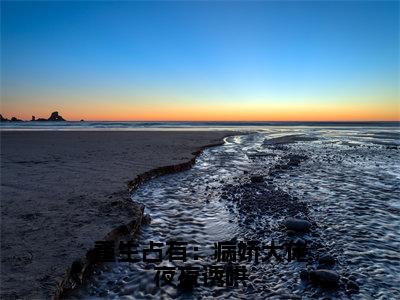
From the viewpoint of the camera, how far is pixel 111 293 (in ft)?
14.3

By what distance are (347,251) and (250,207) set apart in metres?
3.01

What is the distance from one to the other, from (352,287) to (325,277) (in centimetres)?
38

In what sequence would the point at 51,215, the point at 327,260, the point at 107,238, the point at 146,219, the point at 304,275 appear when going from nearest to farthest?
the point at 304,275 → the point at 327,260 → the point at 107,238 → the point at 51,215 → the point at 146,219

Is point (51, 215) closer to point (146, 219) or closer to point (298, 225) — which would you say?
point (146, 219)

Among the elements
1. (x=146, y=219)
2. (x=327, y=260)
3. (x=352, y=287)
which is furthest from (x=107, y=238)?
(x=352, y=287)

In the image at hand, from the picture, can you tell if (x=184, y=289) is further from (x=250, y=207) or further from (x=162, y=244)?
(x=250, y=207)

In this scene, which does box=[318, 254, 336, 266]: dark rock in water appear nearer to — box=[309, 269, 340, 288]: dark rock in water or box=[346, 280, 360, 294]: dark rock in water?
box=[309, 269, 340, 288]: dark rock in water

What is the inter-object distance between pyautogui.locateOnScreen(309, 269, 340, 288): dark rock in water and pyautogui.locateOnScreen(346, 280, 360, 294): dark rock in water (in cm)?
16

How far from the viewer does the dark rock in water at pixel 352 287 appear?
173 inches

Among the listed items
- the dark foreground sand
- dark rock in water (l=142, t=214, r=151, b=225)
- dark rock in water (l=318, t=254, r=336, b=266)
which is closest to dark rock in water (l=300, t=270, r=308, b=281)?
dark rock in water (l=318, t=254, r=336, b=266)

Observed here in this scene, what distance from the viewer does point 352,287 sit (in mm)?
4488

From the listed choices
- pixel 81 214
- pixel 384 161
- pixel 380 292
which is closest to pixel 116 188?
pixel 81 214

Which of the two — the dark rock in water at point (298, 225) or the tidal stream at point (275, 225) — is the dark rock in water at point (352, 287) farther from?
the dark rock in water at point (298, 225)

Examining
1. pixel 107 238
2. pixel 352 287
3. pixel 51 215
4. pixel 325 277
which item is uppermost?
pixel 51 215
